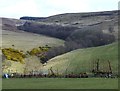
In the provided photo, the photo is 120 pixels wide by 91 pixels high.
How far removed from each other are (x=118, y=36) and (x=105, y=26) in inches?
1037

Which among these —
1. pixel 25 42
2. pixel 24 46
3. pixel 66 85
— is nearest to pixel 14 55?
pixel 24 46

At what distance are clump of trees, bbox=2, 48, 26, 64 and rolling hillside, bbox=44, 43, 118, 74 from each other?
13696 mm

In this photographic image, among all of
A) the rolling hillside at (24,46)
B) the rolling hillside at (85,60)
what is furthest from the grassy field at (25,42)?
the rolling hillside at (85,60)

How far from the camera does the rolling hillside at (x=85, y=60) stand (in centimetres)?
11106

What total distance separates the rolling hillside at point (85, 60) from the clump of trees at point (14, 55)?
13.7 metres

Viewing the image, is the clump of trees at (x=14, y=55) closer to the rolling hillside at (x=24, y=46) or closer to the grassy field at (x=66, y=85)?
the rolling hillside at (x=24, y=46)

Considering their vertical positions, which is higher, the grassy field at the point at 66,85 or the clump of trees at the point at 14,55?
the clump of trees at the point at 14,55

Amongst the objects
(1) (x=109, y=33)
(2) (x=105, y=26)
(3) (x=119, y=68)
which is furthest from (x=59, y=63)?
(2) (x=105, y=26)

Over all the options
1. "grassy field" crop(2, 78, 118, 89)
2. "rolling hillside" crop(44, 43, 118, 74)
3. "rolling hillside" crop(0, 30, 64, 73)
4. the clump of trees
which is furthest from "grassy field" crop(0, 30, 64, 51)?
"grassy field" crop(2, 78, 118, 89)

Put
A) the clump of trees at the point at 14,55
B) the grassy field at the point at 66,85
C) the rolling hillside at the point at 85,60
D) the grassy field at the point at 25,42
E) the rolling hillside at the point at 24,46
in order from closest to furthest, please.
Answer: the grassy field at the point at 66,85
the rolling hillside at the point at 85,60
the rolling hillside at the point at 24,46
the clump of trees at the point at 14,55
the grassy field at the point at 25,42

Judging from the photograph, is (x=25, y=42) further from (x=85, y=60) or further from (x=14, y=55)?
(x=85, y=60)

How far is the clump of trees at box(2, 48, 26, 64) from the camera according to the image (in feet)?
461

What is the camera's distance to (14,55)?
146000 mm

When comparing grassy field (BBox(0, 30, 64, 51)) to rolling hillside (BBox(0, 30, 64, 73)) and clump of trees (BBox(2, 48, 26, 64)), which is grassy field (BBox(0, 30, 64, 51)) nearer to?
rolling hillside (BBox(0, 30, 64, 73))
